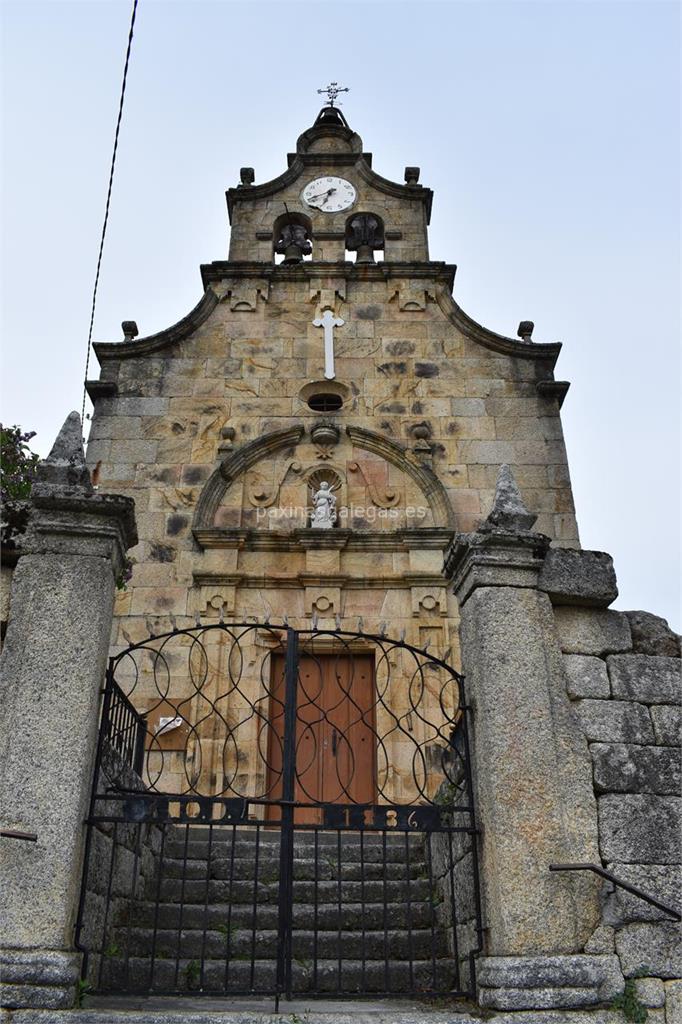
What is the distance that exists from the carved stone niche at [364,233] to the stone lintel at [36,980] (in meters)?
10.9

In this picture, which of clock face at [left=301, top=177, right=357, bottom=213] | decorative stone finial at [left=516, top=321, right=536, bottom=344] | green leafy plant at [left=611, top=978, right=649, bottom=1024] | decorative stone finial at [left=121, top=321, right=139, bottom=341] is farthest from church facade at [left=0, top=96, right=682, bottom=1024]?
clock face at [left=301, top=177, right=357, bottom=213]

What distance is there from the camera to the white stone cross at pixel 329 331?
11.3 m

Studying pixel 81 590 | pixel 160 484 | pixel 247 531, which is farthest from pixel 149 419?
pixel 81 590

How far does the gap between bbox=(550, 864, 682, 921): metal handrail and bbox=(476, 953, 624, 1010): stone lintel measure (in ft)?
1.13

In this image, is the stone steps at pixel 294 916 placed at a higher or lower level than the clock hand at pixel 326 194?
lower

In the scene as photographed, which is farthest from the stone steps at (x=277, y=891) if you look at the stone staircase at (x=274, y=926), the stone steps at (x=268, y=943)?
the stone steps at (x=268, y=943)

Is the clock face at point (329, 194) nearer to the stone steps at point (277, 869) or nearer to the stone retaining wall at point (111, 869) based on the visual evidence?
the stone retaining wall at point (111, 869)

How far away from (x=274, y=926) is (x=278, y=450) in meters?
6.55

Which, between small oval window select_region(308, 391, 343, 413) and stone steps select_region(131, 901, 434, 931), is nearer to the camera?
stone steps select_region(131, 901, 434, 931)

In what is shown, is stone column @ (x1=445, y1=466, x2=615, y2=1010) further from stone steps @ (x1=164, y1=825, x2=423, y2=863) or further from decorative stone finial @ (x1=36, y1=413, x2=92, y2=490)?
decorative stone finial @ (x1=36, y1=413, x2=92, y2=490)

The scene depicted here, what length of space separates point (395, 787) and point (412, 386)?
5.28 metres

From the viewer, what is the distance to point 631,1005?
12.7 ft

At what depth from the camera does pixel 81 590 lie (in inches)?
176
